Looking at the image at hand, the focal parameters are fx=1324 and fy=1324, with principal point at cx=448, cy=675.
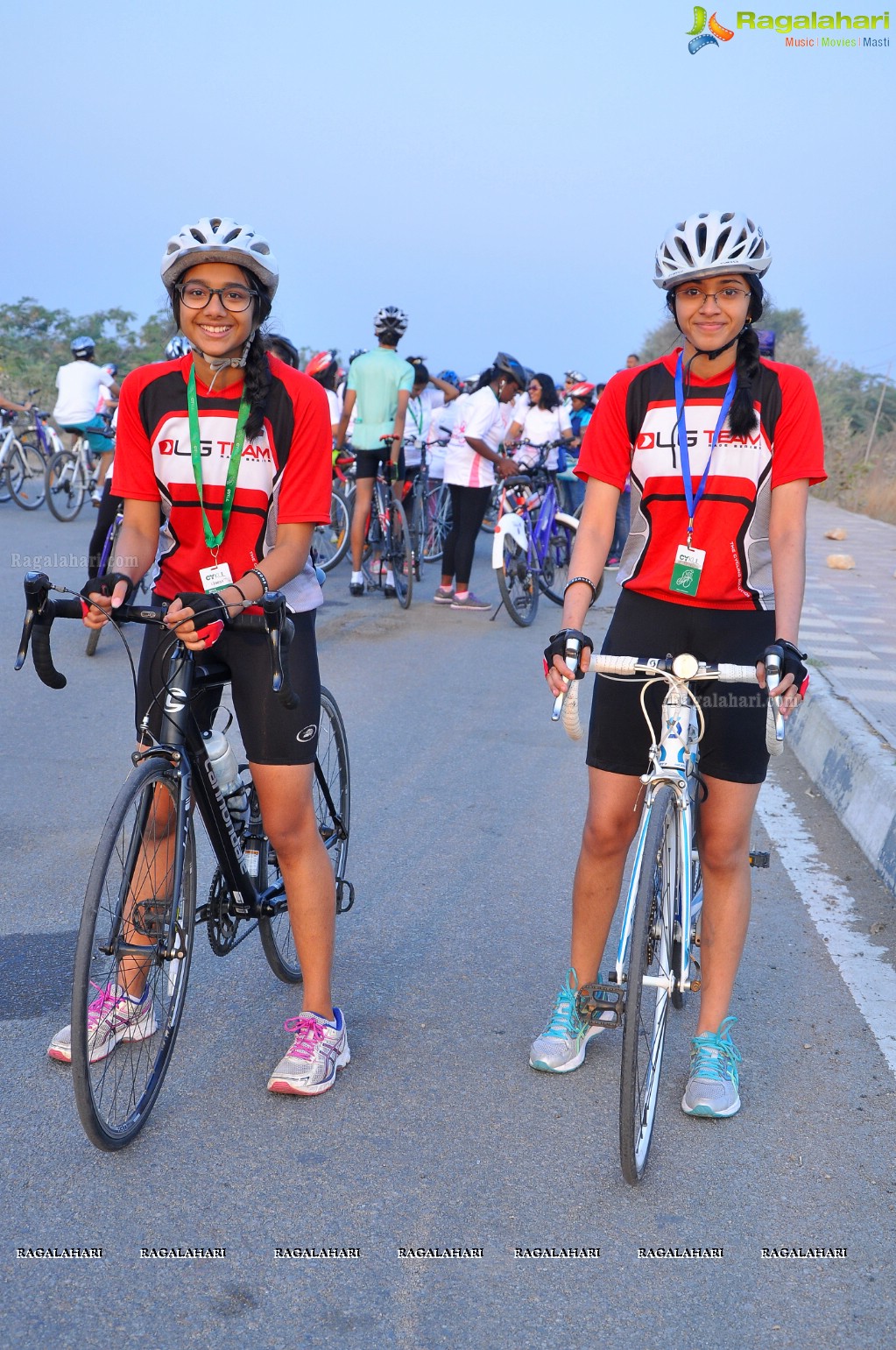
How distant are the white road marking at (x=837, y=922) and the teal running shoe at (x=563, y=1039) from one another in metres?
0.89

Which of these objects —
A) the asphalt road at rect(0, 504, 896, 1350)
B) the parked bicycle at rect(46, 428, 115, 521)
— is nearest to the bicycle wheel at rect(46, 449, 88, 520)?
the parked bicycle at rect(46, 428, 115, 521)

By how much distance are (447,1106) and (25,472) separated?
560 inches

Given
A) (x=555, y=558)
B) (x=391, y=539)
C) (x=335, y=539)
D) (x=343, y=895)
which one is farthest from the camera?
(x=335, y=539)

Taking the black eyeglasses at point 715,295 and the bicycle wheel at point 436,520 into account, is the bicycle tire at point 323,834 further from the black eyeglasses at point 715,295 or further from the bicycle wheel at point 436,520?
the bicycle wheel at point 436,520

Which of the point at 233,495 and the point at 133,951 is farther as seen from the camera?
the point at 233,495

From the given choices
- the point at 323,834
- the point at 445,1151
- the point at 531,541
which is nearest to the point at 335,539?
the point at 531,541

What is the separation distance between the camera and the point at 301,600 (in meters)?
3.51

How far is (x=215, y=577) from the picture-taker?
3363 millimetres

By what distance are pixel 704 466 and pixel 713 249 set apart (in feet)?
1.75

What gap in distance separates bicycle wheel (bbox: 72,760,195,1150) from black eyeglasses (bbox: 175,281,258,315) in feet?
3.80

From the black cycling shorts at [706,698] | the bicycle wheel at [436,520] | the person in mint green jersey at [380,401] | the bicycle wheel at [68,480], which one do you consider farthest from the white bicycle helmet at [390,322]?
the black cycling shorts at [706,698]

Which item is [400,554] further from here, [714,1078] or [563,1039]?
[714,1078]

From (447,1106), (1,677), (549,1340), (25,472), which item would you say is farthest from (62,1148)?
(25,472)

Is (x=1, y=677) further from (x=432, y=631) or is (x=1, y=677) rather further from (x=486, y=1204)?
(x=486, y=1204)
